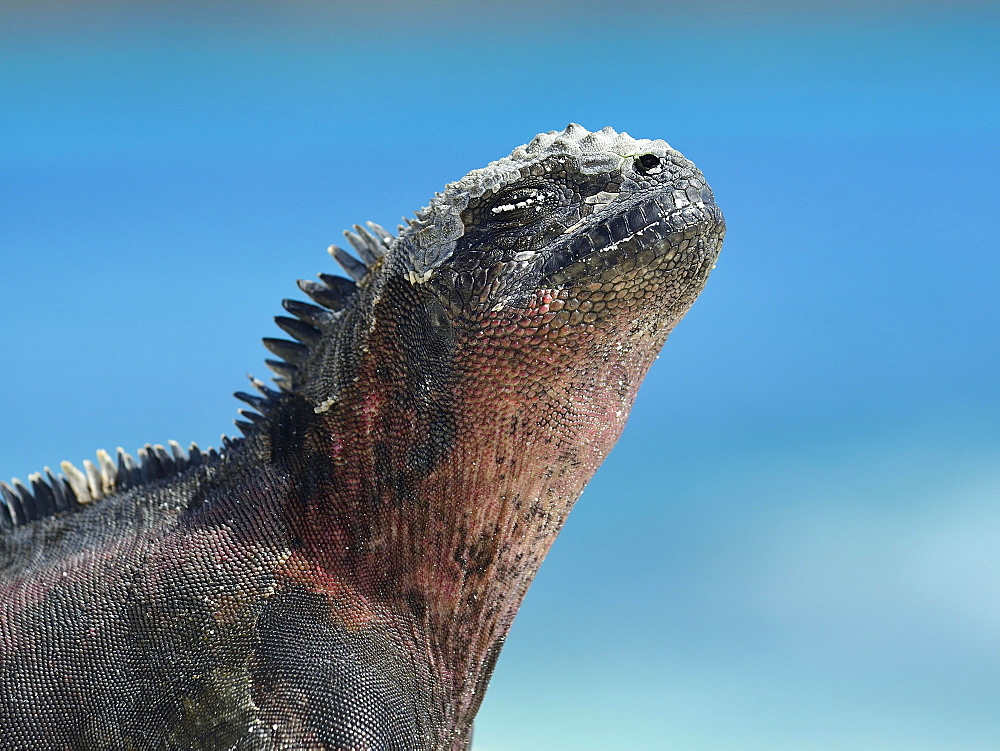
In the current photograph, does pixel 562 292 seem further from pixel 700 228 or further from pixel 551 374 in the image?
pixel 700 228

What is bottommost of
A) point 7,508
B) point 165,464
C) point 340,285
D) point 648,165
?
point 7,508

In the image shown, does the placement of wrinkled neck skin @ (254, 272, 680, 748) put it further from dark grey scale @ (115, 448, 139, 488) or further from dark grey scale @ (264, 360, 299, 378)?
dark grey scale @ (115, 448, 139, 488)

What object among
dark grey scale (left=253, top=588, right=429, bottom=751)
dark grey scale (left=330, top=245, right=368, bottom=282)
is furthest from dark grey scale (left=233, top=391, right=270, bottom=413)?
dark grey scale (left=253, top=588, right=429, bottom=751)

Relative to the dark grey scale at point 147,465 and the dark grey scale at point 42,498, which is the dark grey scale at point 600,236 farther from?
the dark grey scale at point 42,498

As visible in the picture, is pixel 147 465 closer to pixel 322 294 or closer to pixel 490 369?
pixel 322 294

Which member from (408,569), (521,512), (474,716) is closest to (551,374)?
(521,512)

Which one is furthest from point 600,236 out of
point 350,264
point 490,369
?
point 350,264

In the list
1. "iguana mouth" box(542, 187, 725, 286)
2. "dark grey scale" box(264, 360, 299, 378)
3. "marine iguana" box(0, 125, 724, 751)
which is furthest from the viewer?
"dark grey scale" box(264, 360, 299, 378)

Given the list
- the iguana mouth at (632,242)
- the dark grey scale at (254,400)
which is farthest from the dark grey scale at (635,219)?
the dark grey scale at (254,400)
